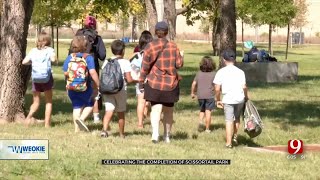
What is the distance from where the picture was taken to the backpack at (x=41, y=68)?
37.3 ft

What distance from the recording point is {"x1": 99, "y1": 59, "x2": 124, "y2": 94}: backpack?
1022 centimetres

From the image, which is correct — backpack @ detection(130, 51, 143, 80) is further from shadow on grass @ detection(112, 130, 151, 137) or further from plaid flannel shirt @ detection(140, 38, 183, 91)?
plaid flannel shirt @ detection(140, 38, 183, 91)

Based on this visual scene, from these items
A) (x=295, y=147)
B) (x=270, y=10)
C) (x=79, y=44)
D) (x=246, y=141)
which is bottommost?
(x=246, y=141)

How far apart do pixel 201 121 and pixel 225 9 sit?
847cm

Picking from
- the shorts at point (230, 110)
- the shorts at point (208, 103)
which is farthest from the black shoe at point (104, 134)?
the shorts at point (208, 103)

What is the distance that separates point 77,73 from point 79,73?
29 mm

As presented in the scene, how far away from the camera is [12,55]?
1232 centimetres

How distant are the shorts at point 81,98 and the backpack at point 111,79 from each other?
0.50 meters

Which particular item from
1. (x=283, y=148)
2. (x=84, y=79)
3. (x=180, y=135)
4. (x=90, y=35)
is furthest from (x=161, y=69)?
(x=90, y=35)

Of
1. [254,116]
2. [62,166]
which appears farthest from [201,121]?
[62,166]

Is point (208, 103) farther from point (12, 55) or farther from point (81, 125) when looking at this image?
point (12, 55)

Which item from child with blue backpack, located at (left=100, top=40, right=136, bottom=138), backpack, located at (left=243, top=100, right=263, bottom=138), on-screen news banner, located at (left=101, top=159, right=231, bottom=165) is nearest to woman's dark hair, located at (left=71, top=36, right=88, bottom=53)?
child with blue backpack, located at (left=100, top=40, right=136, bottom=138)

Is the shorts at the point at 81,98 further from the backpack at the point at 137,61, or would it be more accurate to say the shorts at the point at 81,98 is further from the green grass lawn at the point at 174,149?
the backpack at the point at 137,61

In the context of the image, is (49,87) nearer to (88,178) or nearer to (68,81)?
(68,81)
